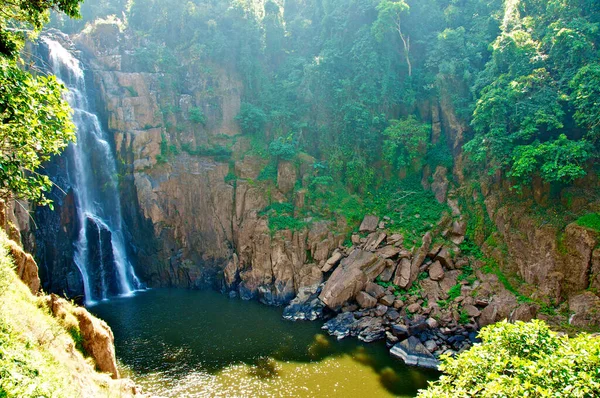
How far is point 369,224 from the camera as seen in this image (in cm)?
2483

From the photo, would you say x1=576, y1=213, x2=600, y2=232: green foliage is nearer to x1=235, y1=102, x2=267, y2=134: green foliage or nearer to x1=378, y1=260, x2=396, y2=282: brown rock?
x1=378, y1=260, x2=396, y2=282: brown rock

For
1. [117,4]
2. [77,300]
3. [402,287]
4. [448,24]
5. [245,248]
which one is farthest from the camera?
[117,4]

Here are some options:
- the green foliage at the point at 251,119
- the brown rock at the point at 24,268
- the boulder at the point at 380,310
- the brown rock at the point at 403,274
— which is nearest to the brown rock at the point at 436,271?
the brown rock at the point at 403,274

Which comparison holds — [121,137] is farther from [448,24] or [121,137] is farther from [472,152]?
[448,24]

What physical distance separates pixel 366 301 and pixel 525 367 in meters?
14.5

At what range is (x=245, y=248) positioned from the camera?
2677cm

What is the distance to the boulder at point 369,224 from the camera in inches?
968

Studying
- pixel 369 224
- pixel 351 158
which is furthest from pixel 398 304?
pixel 351 158

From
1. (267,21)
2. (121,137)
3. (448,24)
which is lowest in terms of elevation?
(121,137)

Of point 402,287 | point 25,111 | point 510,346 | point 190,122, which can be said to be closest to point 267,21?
point 190,122

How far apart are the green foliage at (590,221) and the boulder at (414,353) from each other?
9.69 m

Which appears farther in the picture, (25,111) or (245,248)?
(245,248)

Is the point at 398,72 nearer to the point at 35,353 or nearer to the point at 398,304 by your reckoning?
the point at 398,304

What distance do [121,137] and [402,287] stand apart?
2354 cm
